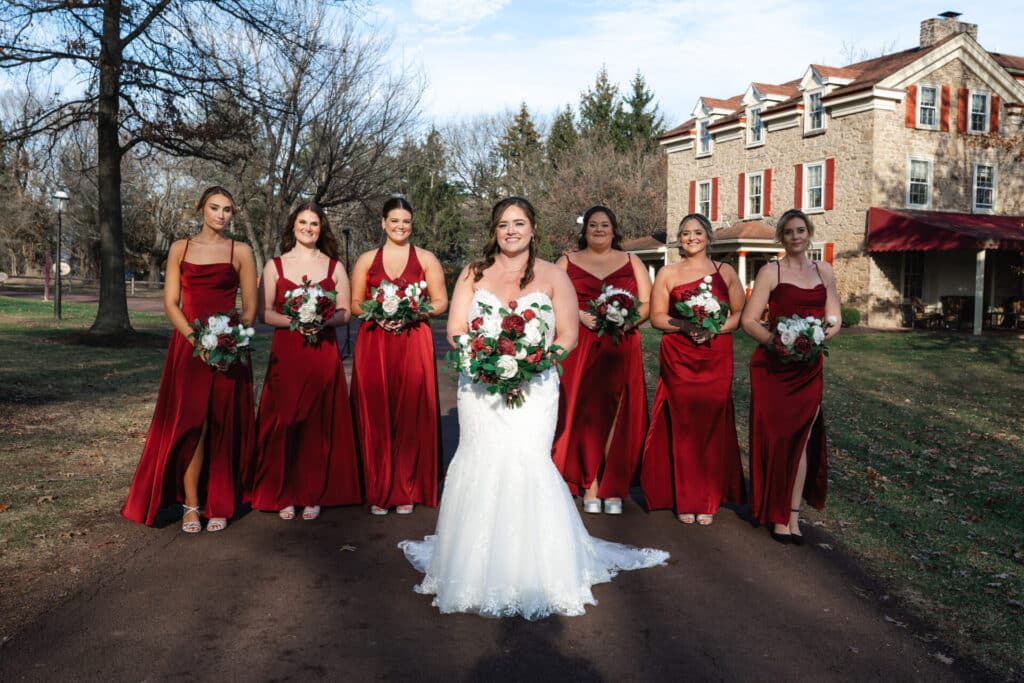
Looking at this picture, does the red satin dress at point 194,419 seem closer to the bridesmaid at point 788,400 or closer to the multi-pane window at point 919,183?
the bridesmaid at point 788,400

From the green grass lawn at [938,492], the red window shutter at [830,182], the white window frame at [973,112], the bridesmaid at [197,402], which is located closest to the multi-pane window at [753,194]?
the red window shutter at [830,182]

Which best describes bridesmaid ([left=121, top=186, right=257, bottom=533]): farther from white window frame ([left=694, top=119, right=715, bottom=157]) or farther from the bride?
white window frame ([left=694, top=119, right=715, bottom=157])

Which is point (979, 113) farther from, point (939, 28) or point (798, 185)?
point (798, 185)

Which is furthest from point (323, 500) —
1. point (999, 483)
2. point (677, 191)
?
point (677, 191)

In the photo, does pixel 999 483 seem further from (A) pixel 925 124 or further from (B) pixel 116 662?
(A) pixel 925 124

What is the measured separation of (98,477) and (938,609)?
7.11 metres

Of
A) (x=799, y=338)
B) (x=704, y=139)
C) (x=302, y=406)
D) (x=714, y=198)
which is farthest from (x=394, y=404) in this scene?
(x=704, y=139)

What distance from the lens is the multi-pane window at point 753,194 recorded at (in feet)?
123

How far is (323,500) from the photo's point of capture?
679cm

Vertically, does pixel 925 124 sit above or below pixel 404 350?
above

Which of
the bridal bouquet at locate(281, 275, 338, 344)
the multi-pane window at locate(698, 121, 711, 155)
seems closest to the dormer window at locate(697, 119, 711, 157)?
the multi-pane window at locate(698, 121, 711, 155)

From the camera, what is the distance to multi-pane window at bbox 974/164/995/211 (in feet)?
113

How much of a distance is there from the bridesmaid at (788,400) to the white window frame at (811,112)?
30.2 metres

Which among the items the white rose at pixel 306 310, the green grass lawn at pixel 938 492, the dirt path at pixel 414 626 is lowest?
the green grass lawn at pixel 938 492
